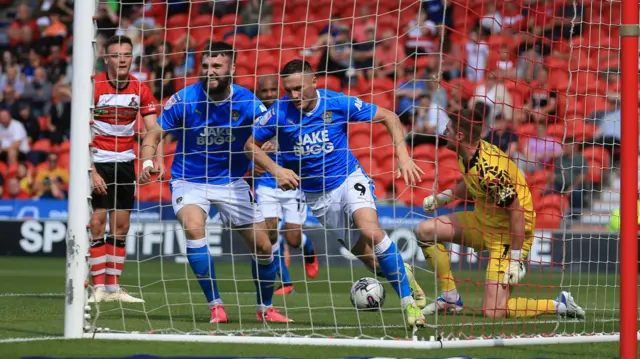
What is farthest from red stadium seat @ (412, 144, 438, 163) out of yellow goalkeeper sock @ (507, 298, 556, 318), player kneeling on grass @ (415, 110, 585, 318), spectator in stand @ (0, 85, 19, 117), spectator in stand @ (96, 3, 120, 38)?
yellow goalkeeper sock @ (507, 298, 556, 318)

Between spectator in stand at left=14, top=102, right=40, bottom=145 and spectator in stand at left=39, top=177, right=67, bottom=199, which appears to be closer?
spectator in stand at left=39, top=177, right=67, bottom=199

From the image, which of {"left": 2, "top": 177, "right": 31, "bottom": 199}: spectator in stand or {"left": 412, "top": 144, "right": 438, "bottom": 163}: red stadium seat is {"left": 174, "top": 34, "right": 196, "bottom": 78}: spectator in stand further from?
{"left": 412, "top": 144, "right": 438, "bottom": 163}: red stadium seat

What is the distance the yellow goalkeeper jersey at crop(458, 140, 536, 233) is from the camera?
780cm

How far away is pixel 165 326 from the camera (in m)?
7.02

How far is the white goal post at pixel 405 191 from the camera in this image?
5.94 m

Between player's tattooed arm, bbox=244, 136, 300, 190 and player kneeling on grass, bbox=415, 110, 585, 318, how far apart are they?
1.27 m

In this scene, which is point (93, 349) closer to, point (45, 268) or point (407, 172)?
point (407, 172)

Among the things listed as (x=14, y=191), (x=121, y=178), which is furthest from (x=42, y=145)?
(x=121, y=178)

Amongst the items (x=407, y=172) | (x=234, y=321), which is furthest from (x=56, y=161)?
(x=407, y=172)

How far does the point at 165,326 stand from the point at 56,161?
1054 centimetres

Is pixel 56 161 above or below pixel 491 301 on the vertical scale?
above

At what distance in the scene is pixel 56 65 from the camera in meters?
18.5

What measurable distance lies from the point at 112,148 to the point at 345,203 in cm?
281

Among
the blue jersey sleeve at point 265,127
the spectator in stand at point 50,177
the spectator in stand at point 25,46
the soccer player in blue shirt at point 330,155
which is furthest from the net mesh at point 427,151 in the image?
the spectator in stand at point 25,46
